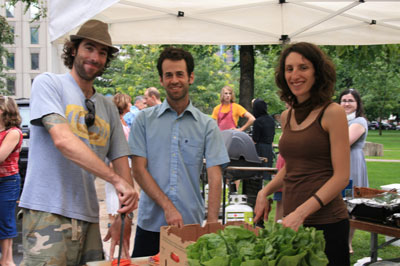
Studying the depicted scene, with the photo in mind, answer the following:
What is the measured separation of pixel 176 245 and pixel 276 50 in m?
13.8

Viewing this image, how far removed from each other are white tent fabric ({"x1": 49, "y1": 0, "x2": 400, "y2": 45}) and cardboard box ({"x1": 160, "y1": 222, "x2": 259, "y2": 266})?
10.7 ft

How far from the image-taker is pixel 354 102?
6.20 m

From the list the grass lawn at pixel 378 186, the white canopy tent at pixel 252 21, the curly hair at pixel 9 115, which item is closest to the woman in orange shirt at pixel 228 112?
the grass lawn at pixel 378 186

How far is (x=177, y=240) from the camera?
7.59 ft

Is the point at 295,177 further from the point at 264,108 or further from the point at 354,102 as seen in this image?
the point at 264,108

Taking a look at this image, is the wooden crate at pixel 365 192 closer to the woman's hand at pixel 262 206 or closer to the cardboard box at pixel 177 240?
the woman's hand at pixel 262 206

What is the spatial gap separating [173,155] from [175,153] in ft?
0.06

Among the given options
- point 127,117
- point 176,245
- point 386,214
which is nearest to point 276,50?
point 127,117

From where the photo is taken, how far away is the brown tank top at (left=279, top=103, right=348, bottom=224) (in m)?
2.88

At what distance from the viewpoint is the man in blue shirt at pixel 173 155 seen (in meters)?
3.28

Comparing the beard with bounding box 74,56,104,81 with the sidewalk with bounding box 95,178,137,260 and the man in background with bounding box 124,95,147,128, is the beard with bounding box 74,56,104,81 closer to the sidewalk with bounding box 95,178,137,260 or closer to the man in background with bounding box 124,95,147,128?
the sidewalk with bounding box 95,178,137,260

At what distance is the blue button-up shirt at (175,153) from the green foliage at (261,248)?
3.74 feet

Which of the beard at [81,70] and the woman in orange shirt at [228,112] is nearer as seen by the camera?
the beard at [81,70]

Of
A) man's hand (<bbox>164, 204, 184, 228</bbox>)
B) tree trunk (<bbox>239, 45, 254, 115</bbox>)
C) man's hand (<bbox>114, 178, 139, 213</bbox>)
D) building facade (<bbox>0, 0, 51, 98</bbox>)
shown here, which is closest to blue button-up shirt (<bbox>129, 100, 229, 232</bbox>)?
man's hand (<bbox>164, 204, 184, 228</bbox>)
